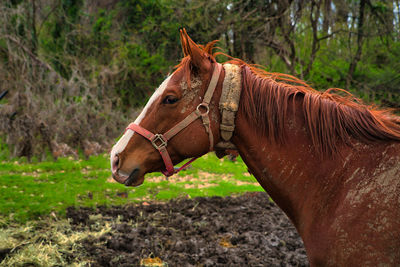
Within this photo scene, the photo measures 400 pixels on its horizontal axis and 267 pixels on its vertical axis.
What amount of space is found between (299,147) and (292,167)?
0.12m

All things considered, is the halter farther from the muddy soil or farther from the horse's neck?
the muddy soil

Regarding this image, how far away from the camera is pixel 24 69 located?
30.6 ft

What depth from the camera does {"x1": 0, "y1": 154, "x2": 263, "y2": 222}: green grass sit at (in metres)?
5.52

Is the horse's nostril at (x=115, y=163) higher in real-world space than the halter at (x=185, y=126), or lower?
lower

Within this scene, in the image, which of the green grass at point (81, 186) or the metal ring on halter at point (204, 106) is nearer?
the metal ring on halter at point (204, 106)

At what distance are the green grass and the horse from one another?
4125mm

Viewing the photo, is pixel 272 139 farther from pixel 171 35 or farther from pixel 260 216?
pixel 171 35

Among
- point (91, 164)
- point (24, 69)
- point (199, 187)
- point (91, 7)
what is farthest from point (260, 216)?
point (91, 7)

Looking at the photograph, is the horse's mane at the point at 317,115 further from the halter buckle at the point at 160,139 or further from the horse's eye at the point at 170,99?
the halter buckle at the point at 160,139

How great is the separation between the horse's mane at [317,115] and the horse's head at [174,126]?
0.28 ft

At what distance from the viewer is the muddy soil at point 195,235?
12.7 feet

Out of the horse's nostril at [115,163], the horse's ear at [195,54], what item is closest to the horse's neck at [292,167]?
the horse's ear at [195,54]

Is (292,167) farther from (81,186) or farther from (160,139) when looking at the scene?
(81,186)

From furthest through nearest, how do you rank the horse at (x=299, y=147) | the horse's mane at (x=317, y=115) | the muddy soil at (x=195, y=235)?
the muddy soil at (x=195, y=235) → the horse's mane at (x=317, y=115) → the horse at (x=299, y=147)
